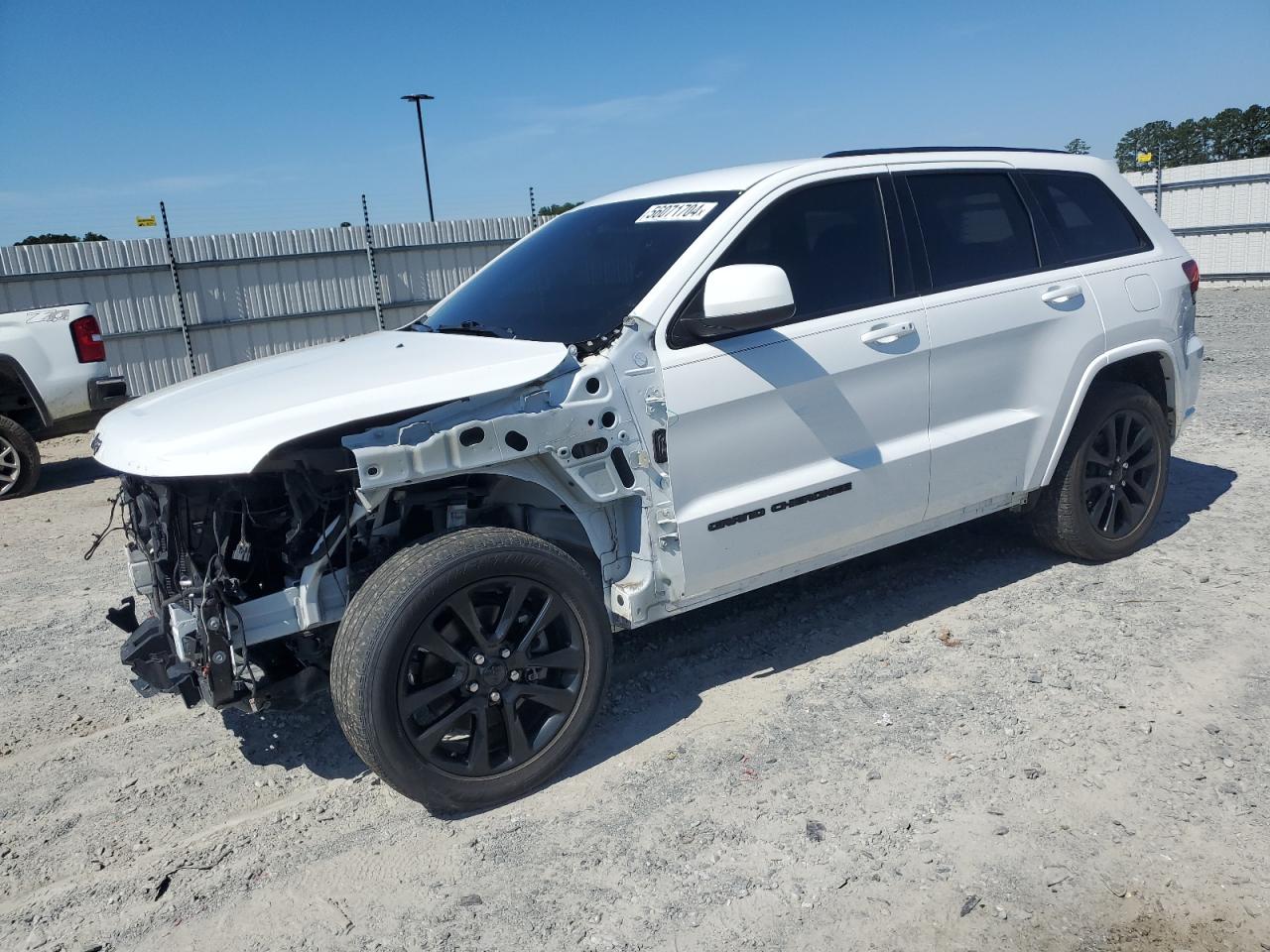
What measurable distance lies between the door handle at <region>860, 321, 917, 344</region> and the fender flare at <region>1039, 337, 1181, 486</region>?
1069 mm

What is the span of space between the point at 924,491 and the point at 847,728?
3.64 feet

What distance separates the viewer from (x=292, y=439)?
2955mm

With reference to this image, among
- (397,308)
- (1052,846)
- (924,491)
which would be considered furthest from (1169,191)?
A: (1052,846)

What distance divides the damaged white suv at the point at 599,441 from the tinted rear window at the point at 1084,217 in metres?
0.03

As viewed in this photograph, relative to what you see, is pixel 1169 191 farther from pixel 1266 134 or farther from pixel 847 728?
pixel 1266 134

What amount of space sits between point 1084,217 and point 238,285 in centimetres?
1136

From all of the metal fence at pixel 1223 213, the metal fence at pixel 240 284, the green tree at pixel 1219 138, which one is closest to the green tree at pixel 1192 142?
the green tree at pixel 1219 138

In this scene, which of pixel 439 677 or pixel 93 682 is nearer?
pixel 439 677

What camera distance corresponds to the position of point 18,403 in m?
9.00

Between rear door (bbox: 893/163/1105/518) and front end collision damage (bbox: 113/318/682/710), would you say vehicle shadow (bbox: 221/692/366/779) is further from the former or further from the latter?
rear door (bbox: 893/163/1105/518)

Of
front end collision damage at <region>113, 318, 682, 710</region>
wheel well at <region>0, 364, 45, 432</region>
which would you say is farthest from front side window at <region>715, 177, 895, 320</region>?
wheel well at <region>0, 364, 45, 432</region>

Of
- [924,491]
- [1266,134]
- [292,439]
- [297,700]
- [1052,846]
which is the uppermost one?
[1266,134]

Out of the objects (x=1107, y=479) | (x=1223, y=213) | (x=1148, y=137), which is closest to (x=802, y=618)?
(x=1107, y=479)

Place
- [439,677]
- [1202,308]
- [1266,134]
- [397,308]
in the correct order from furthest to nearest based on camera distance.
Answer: [1266,134] → [1202,308] → [397,308] → [439,677]
